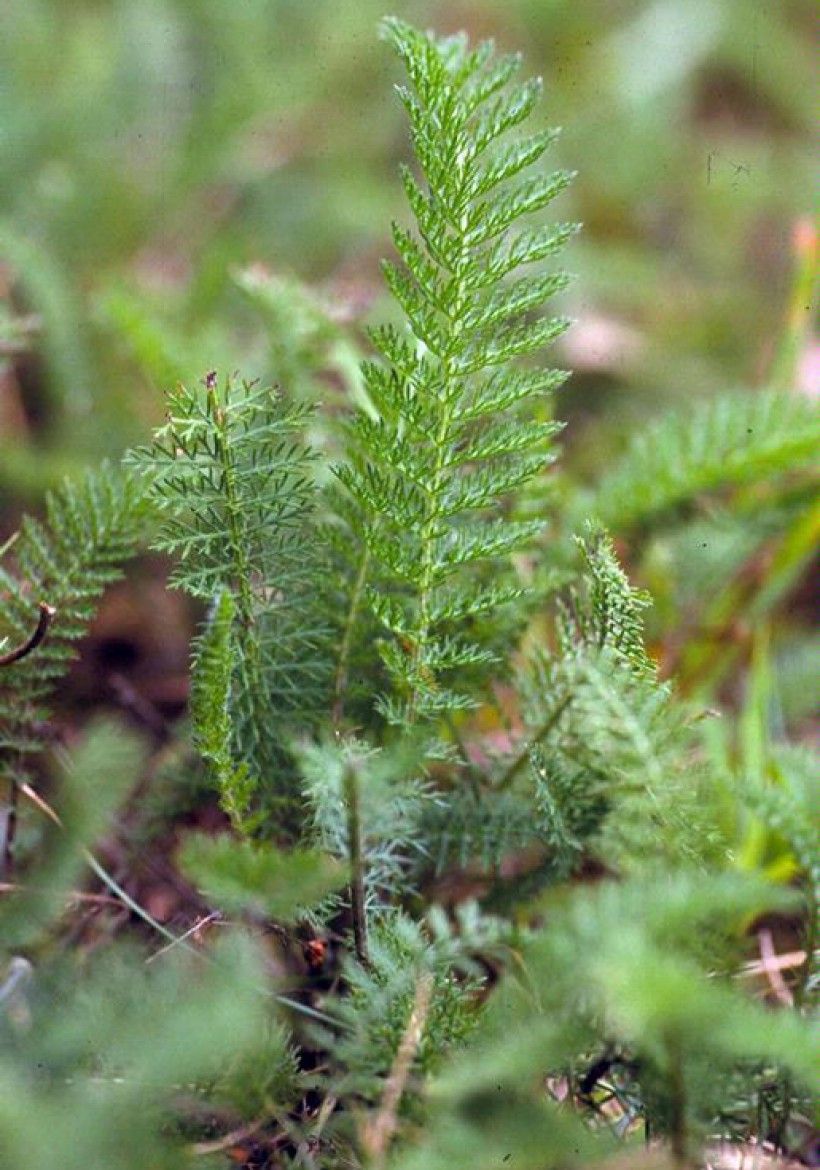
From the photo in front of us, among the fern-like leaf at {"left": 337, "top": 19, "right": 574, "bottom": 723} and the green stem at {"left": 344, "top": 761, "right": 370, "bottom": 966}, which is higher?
the fern-like leaf at {"left": 337, "top": 19, "right": 574, "bottom": 723}

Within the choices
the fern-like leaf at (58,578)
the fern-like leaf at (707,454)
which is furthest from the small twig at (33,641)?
the fern-like leaf at (707,454)

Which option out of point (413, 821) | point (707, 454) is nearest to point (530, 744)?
point (413, 821)

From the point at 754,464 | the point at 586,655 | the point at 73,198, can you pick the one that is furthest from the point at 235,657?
the point at 73,198

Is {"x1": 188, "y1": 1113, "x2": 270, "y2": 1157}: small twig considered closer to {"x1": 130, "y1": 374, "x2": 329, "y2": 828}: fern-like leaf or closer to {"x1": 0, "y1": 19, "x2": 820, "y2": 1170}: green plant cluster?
{"x1": 0, "y1": 19, "x2": 820, "y2": 1170}: green plant cluster

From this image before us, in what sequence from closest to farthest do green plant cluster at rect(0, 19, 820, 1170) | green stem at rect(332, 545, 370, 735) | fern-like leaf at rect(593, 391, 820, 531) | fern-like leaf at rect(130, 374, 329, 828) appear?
green plant cluster at rect(0, 19, 820, 1170)
fern-like leaf at rect(130, 374, 329, 828)
green stem at rect(332, 545, 370, 735)
fern-like leaf at rect(593, 391, 820, 531)

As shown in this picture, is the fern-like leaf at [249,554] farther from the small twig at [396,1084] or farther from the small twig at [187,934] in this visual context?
the small twig at [396,1084]

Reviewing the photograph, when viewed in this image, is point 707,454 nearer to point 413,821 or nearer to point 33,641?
point 413,821

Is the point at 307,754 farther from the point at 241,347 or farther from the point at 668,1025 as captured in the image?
the point at 241,347

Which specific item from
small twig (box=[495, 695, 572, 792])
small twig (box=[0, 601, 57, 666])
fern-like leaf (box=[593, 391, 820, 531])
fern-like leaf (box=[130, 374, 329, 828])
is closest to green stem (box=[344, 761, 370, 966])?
fern-like leaf (box=[130, 374, 329, 828])
